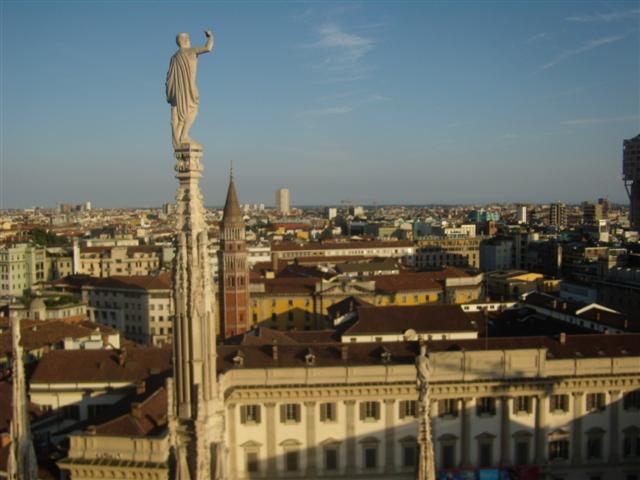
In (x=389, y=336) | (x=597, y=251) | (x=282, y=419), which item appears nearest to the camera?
(x=282, y=419)

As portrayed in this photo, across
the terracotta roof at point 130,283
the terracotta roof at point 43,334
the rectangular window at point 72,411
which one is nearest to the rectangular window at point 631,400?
the rectangular window at point 72,411

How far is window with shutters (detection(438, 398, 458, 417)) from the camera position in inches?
1194

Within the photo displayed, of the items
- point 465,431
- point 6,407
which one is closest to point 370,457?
point 465,431

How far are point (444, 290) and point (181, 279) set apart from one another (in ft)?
209

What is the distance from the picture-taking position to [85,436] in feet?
72.6

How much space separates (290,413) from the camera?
1177 inches

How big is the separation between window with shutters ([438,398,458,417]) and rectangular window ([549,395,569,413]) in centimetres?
448

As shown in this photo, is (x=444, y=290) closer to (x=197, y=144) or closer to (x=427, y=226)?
(x=197, y=144)

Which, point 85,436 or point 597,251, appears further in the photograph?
point 597,251

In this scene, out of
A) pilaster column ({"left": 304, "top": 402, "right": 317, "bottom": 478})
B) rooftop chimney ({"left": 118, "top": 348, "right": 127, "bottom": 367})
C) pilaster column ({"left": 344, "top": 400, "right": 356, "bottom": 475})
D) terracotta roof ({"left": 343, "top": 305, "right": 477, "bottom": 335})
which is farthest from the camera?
terracotta roof ({"left": 343, "top": 305, "right": 477, "bottom": 335})

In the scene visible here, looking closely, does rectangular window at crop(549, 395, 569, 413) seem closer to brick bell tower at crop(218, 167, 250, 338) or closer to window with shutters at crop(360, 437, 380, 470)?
window with shutters at crop(360, 437, 380, 470)

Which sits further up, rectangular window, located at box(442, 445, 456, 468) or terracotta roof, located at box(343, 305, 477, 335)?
terracotta roof, located at box(343, 305, 477, 335)

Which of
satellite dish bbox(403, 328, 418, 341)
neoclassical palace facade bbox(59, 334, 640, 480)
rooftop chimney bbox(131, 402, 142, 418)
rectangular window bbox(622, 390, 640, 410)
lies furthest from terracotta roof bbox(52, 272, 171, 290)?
rectangular window bbox(622, 390, 640, 410)

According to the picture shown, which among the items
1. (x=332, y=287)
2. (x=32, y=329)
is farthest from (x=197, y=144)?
(x=332, y=287)
